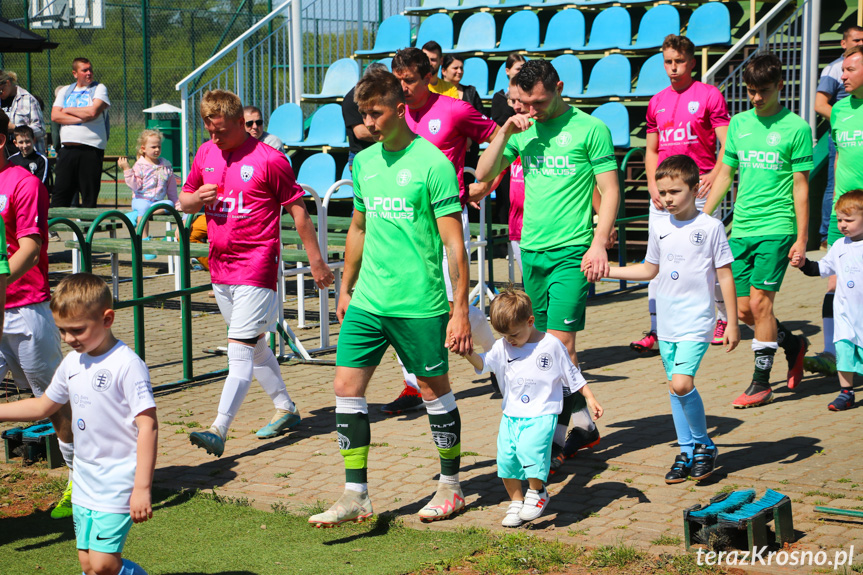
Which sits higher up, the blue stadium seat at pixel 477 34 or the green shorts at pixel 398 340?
the blue stadium seat at pixel 477 34

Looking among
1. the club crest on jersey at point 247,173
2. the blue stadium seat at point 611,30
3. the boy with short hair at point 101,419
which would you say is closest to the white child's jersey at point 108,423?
the boy with short hair at point 101,419

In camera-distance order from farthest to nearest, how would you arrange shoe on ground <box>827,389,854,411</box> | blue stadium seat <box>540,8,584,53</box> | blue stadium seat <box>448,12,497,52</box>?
blue stadium seat <box>448,12,497,52</box> < blue stadium seat <box>540,8,584,53</box> < shoe on ground <box>827,389,854,411</box>

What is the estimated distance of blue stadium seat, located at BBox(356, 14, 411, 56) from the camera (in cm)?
1697

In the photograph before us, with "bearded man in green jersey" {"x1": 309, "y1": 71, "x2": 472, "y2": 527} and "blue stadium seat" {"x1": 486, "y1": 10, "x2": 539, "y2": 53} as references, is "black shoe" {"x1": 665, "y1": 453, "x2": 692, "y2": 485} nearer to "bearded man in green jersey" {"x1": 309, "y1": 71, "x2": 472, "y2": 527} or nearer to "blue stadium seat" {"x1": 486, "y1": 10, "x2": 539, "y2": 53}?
"bearded man in green jersey" {"x1": 309, "y1": 71, "x2": 472, "y2": 527}

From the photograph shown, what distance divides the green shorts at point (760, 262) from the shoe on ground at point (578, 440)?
1819 mm

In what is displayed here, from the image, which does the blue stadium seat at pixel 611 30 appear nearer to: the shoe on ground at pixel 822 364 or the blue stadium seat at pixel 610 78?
the blue stadium seat at pixel 610 78

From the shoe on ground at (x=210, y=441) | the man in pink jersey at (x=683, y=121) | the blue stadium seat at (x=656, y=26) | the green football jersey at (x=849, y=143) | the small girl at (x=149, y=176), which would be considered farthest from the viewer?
the blue stadium seat at (x=656, y=26)

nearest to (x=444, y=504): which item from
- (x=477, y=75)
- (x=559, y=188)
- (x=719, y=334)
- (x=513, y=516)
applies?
(x=513, y=516)

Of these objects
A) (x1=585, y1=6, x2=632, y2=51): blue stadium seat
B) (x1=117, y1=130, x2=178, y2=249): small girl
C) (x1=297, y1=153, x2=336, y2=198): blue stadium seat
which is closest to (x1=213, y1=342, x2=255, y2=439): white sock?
(x1=297, y1=153, x2=336, y2=198): blue stadium seat

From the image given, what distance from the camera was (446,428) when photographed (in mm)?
5055

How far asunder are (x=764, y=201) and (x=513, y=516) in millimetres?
3389

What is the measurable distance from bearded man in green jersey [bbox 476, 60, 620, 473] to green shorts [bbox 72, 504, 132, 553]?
2646mm

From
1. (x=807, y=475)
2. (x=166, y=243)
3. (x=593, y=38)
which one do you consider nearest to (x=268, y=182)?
(x=807, y=475)

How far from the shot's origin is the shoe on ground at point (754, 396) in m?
6.95
